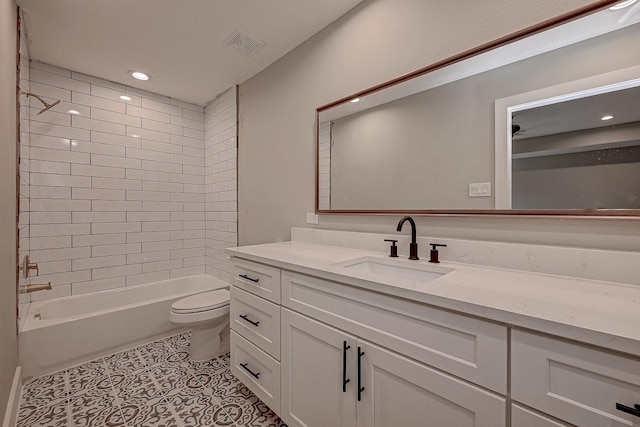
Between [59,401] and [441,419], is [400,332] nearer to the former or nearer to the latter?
[441,419]

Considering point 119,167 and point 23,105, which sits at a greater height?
point 23,105

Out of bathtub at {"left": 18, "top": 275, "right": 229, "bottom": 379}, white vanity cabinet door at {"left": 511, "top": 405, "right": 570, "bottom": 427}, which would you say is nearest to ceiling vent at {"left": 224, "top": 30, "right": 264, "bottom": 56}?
bathtub at {"left": 18, "top": 275, "right": 229, "bottom": 379}

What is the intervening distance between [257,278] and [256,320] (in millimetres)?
236

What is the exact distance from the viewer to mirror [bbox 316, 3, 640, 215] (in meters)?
0.95

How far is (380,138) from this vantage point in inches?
63.9

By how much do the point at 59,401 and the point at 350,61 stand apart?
279 centimetres

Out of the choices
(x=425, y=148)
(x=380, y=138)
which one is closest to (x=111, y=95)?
(x=380, y=138)

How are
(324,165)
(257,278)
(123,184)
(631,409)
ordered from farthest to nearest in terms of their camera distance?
1. (123,184)
2. (324,165)
3. (257,278)
4. (631,409)

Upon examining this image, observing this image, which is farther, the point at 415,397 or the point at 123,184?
the point at 123,184

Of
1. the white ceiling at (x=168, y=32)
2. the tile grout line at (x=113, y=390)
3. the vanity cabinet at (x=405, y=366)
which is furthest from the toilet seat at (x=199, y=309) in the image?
the white ceiling at (x=168, y=32)

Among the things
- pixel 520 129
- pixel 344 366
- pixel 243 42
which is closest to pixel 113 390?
pixel 344 366

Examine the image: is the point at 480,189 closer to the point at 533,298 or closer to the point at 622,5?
the point at 533,298

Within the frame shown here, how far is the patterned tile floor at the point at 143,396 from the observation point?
1485mm

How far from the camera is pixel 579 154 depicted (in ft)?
3.35
